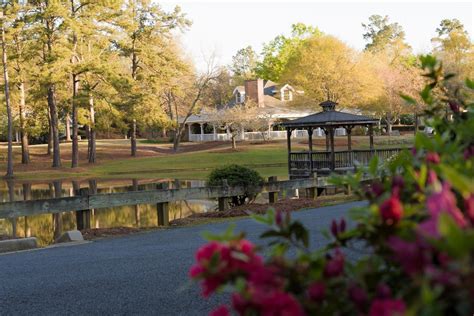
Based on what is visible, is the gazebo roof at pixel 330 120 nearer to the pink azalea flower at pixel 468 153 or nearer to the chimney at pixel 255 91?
the pink azalea flower at pixel 468 153

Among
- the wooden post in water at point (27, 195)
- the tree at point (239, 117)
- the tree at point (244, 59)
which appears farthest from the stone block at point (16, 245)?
the tree at point (244, 59)

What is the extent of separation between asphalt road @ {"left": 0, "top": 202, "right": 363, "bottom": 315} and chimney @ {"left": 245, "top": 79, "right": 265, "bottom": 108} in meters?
55.6

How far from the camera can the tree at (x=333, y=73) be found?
53281mm

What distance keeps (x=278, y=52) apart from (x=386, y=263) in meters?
91.9

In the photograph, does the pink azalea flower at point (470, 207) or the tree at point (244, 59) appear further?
the tree at point (244, 59)

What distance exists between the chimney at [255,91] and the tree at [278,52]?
20.5 metres

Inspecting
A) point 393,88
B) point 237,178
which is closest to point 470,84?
point 237,178

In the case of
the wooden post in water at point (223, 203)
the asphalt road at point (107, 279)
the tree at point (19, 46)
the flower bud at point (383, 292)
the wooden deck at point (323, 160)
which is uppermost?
the tree at point (19, 46)

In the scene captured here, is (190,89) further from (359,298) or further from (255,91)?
(359,298)

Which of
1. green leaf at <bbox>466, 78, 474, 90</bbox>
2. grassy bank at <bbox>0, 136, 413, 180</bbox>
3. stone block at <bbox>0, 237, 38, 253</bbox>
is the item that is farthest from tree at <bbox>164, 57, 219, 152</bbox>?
green leaf at <bbox>466, 78, 474, 90</bbox>

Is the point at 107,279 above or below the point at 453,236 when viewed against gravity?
below

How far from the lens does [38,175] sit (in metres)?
44.0

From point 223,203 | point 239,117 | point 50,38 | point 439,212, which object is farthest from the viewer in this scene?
point 239,117

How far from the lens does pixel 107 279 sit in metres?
8.05
